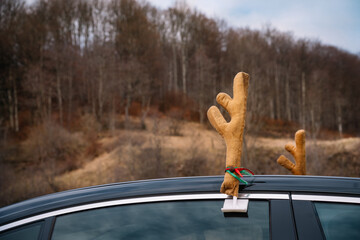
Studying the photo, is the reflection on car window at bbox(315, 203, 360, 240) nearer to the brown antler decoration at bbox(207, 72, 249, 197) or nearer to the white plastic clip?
the white plastic clip

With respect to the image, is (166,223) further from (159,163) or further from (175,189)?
(159,163)

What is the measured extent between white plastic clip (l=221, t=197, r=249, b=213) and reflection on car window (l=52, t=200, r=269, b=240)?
0.02m

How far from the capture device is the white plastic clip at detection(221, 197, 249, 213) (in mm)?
→ 1401

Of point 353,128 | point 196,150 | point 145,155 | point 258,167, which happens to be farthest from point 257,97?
point 353,128

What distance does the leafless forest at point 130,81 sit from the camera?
2712cm

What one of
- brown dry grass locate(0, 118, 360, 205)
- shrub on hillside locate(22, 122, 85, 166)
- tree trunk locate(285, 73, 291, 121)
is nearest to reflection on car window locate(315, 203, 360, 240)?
brown dry grass locate(0, 118, 360, 205)

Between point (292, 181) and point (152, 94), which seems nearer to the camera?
point (292, 181)

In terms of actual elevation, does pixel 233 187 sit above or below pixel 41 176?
above

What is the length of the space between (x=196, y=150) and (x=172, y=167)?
242 centimetres

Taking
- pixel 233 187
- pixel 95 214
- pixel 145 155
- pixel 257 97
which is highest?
pixel 257 97

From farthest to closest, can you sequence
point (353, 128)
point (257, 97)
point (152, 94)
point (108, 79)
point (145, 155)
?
point (353, 128), point (152, 94), point (108, 79), point (145, 155), point (257, 97)

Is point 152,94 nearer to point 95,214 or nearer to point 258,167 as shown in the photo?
point 258,167

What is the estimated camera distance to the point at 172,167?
65.8ft

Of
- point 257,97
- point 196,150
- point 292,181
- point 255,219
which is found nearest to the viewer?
point 255,219
